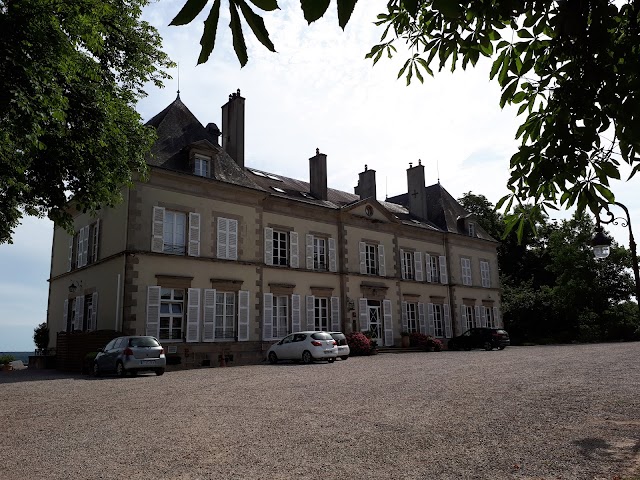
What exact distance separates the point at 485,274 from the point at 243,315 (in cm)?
1934

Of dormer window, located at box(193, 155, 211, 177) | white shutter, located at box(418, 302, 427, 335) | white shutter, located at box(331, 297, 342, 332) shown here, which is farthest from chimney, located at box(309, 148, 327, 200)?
white shutter, located at box(418, 302, 427, 335)

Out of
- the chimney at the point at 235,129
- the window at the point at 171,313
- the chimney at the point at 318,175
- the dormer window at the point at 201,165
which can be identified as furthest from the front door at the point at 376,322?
the dormer window at the point at 201,165

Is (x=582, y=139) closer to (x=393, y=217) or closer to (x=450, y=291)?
(x=393, y=217)

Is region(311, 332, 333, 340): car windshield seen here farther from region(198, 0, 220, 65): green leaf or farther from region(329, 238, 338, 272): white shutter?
region(198, 0, 220, 65): green leaf

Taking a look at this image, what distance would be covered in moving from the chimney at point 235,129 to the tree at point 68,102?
11182 millimetres

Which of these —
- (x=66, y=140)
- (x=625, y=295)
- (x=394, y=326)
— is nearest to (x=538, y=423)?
(x=66, y=140)

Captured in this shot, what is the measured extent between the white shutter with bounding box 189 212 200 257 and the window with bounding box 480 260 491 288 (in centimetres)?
2055

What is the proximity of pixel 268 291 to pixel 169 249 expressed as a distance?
467 cm

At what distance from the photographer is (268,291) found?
72.1 feet

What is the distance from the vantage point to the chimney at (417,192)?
33344 mm

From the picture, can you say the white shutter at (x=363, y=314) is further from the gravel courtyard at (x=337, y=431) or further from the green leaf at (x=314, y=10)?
the green leaf at (x=314, y=10)

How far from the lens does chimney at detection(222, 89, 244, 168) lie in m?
23.9

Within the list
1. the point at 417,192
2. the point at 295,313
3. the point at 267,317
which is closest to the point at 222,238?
the point at 267,317

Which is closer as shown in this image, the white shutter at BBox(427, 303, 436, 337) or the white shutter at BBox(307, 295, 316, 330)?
the white shutter at BBox(307, 295, 316, 330)
